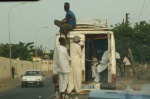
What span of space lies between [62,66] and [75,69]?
2.42 ft

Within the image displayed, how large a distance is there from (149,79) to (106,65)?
2768 centimetres

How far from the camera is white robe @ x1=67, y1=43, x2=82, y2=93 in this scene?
11625mm

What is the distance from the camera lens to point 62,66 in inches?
436

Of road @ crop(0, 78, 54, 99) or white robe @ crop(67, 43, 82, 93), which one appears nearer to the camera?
white robe @ crop(67, 43, 82, 93)

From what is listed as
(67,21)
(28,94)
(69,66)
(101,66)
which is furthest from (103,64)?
(28,94)

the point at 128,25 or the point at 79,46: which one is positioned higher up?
the point at 128,25

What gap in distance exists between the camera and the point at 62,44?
37.4 feet

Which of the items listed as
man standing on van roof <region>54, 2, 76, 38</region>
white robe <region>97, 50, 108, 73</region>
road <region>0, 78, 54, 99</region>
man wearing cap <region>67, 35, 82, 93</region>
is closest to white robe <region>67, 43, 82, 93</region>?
man wearing cap <region>67, 35, 82, 93</region>

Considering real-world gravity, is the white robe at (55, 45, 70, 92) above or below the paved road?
above

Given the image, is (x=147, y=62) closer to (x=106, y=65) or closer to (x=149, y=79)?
(x=149, y=79)

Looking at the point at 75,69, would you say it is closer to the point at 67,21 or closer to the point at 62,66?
the point at 62,66

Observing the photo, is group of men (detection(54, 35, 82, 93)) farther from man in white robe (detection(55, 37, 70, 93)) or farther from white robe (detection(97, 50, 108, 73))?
white robe (detection(97, 50, 108, 73))

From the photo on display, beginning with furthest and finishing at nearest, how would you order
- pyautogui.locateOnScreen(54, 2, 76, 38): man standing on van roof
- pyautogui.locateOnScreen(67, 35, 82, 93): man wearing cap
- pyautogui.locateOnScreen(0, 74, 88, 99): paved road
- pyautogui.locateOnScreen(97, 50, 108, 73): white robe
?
1. pyautogui.locateOnScreen(0, 74, 88, 99): paved road
2. pyautogui.locateOnScreen(97, 50, 108, 73): white robe
3. pyautogui.locateOnScreen(54, 2, 76, 38): man standing on van roof
4. pyautogui.locateOnScreen(67, 35, 82, 93): man wearing cap

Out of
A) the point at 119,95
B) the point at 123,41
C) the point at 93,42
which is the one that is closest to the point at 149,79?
the point at 123,41
